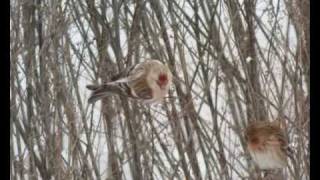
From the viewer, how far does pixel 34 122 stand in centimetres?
140

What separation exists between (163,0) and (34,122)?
46 cm

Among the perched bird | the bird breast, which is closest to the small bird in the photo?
the bird breast

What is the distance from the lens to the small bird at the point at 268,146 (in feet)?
3.27

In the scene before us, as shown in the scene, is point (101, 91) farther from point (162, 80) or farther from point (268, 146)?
point (268, 146)

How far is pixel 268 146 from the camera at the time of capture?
100 centimetres

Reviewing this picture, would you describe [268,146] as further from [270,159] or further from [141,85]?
[141,85]

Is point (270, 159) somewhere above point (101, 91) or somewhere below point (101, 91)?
below

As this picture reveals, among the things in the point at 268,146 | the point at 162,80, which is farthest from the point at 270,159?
the point at 162,80

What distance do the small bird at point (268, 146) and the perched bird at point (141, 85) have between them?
0.19 m

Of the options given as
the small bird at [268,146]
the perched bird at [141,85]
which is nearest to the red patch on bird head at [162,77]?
the perched bird at [141,85]

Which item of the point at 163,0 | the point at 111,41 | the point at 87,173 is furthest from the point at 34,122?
the point at 163,0

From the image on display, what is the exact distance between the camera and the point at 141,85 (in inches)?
38.2

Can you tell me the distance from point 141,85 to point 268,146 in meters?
0.25

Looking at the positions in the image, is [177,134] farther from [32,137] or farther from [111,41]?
[32,137]
